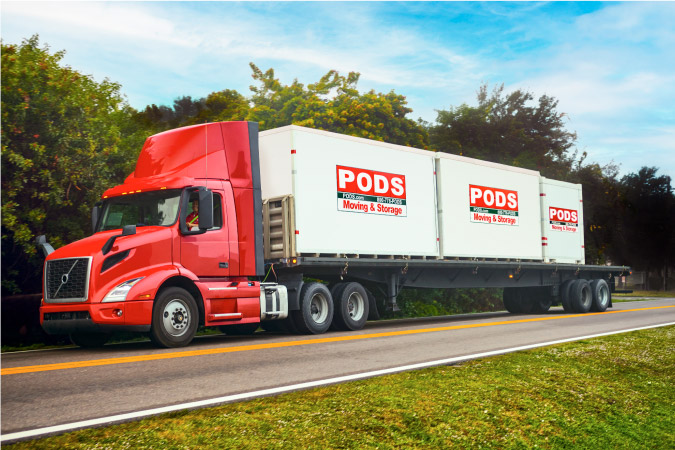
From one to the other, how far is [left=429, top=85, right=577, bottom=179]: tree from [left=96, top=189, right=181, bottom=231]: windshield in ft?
83.2

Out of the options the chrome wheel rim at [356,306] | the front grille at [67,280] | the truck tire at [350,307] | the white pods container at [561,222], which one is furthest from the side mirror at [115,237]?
the white pods container at [561,222]

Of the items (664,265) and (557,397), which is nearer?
(557,397)

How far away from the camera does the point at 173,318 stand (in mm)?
11695

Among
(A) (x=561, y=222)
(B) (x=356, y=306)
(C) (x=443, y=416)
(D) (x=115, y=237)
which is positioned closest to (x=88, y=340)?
(D) (x=115, y=237)

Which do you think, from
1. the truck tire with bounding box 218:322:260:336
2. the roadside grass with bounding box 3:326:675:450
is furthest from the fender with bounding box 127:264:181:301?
the roadside grass with bounding box 3:326:675:450

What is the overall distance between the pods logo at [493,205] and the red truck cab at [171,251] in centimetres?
743

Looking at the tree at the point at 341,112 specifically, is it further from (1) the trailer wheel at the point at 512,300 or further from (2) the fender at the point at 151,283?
(2) the fender at the point at 151,283

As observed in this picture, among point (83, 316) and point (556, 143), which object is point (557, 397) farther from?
point (556, 143)

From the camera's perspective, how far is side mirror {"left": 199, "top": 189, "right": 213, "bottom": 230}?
12.0 metres

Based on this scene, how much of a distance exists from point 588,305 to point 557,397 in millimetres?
16511

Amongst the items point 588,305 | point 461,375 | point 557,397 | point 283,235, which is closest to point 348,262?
point 283,235

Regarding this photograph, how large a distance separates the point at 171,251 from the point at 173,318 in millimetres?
1129

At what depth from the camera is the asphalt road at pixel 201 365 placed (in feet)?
21.9

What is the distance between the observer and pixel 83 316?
11.2 metres
